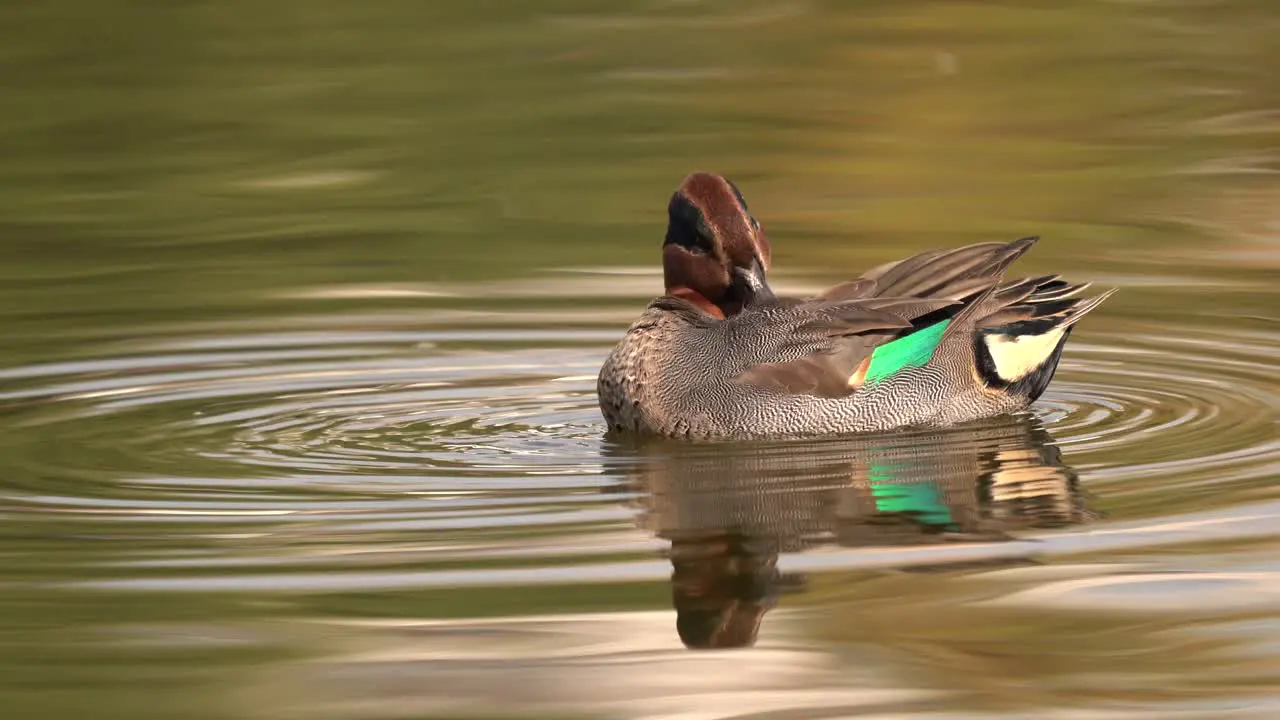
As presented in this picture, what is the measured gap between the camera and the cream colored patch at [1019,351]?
392 inches

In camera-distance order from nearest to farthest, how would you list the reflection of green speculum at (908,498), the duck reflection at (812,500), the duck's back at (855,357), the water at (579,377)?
the water at (579,377), the duck reflection at (812,500), the reflection of green speculum at (908,498), the duck's back at (855,357)

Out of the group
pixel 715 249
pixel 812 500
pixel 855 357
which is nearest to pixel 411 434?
pixel 715 249

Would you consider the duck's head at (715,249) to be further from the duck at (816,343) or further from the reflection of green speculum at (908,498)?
the reflection of green speculum at (908,498)

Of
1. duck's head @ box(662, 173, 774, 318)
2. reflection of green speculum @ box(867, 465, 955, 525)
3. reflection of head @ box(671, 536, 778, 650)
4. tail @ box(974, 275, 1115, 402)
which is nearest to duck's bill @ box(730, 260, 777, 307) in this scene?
duck's head @ box(662, 173, 774, 318)

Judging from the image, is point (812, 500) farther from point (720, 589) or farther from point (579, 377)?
point (579, 377)

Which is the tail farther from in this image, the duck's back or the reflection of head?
the reflection of head

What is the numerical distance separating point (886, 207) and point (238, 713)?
10351mm

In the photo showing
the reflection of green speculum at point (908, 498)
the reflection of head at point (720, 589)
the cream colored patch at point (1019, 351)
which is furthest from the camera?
the cream colored patch at point (1019, 351)

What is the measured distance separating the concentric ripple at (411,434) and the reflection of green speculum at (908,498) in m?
Answer: 0.58

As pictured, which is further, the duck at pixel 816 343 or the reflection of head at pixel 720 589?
the duck at pixel 816 343

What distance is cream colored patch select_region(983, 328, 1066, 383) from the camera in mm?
9945

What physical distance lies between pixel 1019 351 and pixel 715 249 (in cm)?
133

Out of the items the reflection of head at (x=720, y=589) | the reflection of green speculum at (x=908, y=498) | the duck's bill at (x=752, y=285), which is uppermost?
the duck's bill at (x=752, y=285)

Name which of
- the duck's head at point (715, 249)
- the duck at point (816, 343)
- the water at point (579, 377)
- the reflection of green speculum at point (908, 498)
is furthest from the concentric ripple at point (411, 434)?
the duck's head at point (715, 249)
